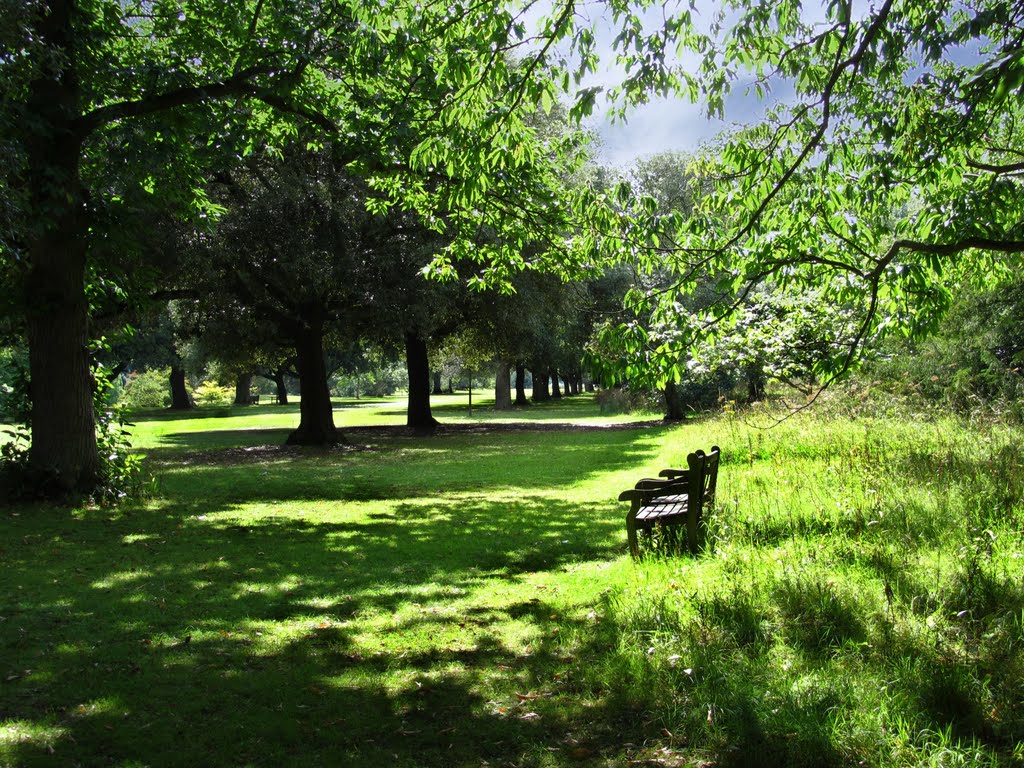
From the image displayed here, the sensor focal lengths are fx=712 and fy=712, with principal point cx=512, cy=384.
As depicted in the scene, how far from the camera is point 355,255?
18891mm

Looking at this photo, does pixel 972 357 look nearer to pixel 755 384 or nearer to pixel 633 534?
pixel 755 384

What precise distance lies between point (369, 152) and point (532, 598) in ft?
20.5

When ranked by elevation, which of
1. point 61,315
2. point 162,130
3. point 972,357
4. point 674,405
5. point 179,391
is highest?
point 162,130

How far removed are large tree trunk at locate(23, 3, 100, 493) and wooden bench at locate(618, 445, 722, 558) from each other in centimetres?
779

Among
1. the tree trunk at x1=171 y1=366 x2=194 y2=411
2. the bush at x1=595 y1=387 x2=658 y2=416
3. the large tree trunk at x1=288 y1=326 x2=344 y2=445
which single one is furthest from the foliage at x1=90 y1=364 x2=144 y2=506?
the tree trunk at x1=171 y1=366 x2=194 y2=411

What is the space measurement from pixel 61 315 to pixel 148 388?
4634cm

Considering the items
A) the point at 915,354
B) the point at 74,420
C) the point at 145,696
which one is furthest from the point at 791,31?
the point at 915,354

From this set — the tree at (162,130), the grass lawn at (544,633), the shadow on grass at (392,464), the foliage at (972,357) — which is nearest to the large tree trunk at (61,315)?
the tree at (162,130)

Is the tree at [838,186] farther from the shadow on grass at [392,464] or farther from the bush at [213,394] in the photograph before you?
the bush at [213,394]

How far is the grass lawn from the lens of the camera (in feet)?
11.3

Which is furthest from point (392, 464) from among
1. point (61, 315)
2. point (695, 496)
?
point (695, 496)

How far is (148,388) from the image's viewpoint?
5144 cm

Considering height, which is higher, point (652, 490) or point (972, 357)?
point (972, 357)

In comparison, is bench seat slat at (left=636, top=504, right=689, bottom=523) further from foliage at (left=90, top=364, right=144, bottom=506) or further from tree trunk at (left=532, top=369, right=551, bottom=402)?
tree trunk at (left=532, top=369, right=551, bottom=402)
